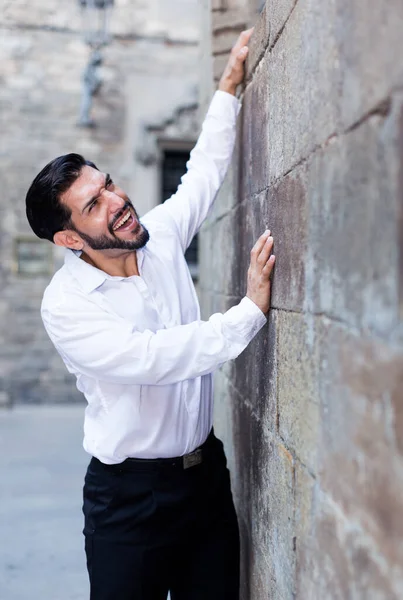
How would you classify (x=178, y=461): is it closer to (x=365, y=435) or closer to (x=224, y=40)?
(x=365, y=435)

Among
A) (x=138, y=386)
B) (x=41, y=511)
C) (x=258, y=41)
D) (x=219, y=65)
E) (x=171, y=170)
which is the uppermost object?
(x=171, y=170)

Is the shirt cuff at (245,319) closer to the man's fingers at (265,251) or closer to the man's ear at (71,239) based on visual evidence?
the man's fingers at (265,251)

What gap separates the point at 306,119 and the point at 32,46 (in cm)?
742

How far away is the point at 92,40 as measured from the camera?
790cm

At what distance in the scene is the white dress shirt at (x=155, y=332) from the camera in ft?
5.82

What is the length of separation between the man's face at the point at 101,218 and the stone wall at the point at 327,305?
0.38m

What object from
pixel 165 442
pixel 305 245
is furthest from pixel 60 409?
pixel 305 245

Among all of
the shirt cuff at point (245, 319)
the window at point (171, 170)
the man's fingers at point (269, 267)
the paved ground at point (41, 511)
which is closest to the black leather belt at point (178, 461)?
the shirt cuff at point (245, 319)

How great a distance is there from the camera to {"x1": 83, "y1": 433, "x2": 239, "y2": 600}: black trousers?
6.40 feet

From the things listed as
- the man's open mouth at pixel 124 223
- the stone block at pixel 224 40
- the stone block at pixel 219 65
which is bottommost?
the man's open mouth at pixel 124 223

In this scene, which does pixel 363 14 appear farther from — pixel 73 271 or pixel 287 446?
pixel 73 271

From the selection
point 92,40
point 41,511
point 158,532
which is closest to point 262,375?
point 158,532

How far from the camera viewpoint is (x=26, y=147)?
320 inches

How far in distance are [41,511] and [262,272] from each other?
3.18m
